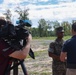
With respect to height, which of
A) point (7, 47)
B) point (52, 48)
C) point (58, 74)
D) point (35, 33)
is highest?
point (7, 47)

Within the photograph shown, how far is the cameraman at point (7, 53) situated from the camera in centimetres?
309

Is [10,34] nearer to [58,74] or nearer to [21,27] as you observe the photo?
[21,27]

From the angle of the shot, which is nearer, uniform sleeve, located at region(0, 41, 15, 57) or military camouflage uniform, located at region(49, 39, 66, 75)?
uniform sleeve, located at region(0, 41, 15, 57)

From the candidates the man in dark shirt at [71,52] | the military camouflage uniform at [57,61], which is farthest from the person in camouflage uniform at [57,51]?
the man in dark shirt at [71,52]

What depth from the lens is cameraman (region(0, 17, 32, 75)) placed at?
3.09 m

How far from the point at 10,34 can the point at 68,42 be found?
6.69ft

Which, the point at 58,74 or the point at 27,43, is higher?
the point at 27,43

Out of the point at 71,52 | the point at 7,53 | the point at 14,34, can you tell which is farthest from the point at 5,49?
the point at 71,52

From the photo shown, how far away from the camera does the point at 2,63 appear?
10.4ft

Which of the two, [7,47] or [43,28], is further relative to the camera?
[43,28]

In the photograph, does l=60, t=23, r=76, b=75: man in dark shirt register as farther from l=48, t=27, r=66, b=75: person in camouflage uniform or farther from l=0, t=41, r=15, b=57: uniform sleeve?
l=0, t=41, r=15, b=57: uniform sleeve

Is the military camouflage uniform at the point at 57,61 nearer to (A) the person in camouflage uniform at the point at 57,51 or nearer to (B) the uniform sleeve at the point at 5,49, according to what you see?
(A) the person in camouflage uniform at the point at 57,51

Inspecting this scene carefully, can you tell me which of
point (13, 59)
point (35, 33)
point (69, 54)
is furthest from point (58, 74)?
point (35, 33)

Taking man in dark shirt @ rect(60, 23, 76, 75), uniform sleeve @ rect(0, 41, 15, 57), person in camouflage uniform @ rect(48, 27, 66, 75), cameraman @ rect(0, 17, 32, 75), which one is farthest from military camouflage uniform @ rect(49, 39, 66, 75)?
uniform sleeve @ rect(0, 41, 15, 57)
